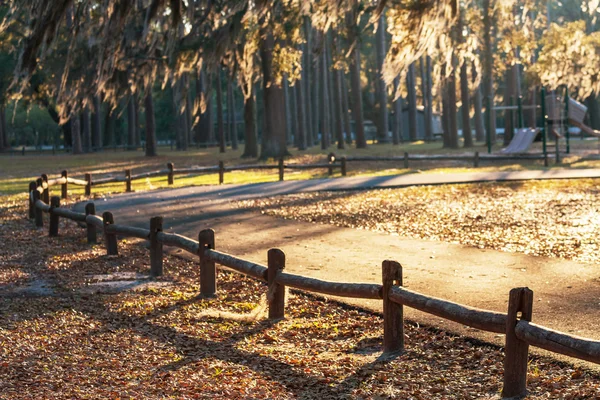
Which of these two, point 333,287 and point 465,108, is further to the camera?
point 465,108

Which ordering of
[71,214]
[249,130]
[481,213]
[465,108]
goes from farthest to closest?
[465,108] < [249,130] < [481,213] < [71,214]

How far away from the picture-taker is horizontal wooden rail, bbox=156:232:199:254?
446 inches

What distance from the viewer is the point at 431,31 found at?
48.6 feet

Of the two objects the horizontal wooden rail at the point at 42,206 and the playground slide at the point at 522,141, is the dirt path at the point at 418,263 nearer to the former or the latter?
the horizontal wooden rail at the point at 42,206

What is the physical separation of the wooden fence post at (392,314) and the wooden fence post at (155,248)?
17.1 feet

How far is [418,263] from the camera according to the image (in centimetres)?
1270

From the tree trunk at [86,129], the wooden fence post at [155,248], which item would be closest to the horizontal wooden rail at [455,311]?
the wooden fence post at [155,248]

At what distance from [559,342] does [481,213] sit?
13082mm

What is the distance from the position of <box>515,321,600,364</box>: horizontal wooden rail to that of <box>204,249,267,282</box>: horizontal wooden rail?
154 inches

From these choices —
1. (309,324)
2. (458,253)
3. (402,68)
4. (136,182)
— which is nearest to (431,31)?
(402,68)

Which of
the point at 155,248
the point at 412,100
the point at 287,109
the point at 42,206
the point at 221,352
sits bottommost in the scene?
the point at 221,352

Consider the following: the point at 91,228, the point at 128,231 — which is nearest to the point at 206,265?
Answer: the point at 128,231

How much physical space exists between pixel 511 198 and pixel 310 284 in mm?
13827

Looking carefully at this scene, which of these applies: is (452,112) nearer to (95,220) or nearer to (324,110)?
(324,110)
